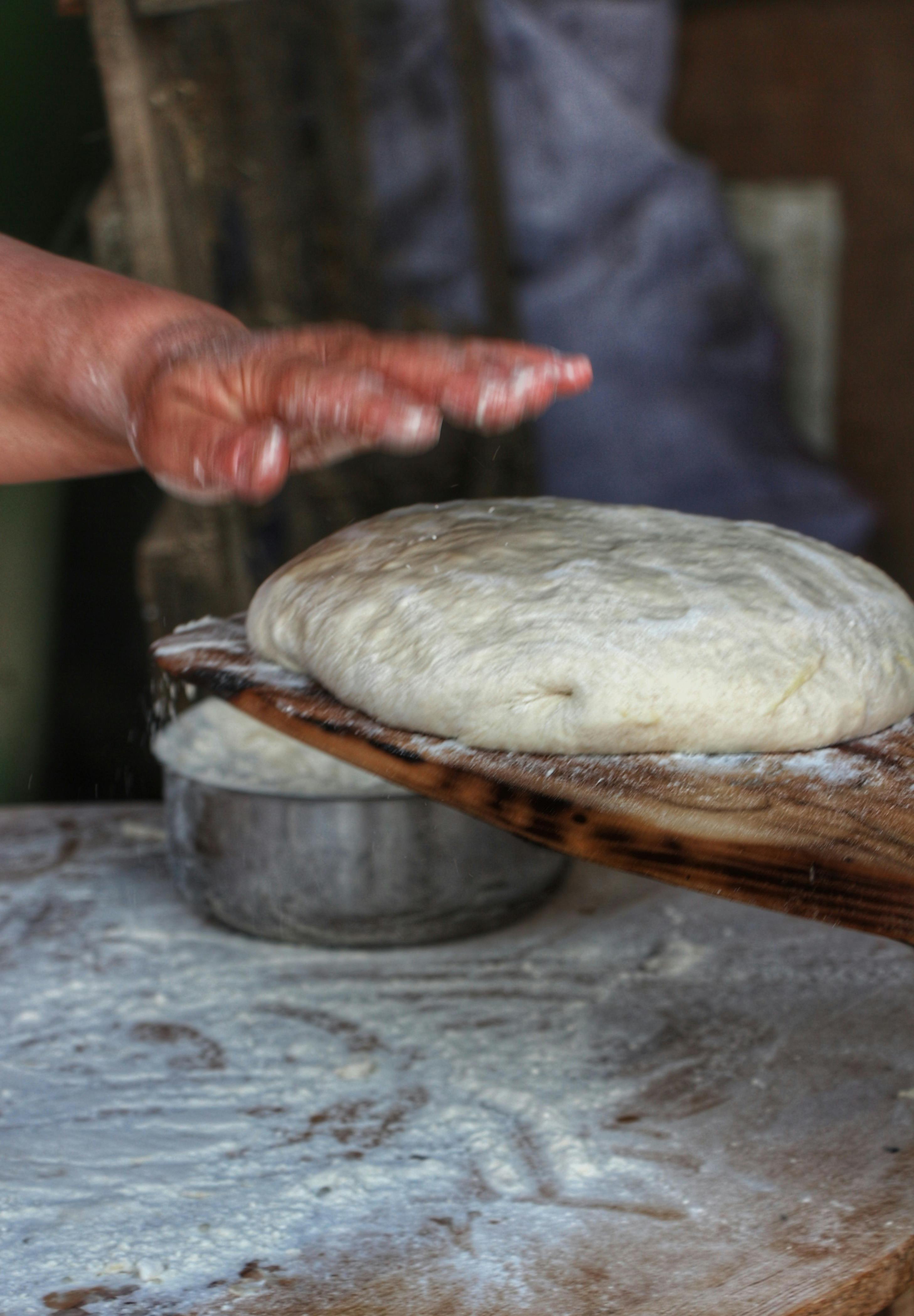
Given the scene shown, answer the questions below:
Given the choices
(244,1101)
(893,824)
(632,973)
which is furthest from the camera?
(632,973)

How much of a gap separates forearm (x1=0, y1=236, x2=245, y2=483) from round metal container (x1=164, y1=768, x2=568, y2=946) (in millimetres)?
457

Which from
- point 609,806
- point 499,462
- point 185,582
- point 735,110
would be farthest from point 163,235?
point 735,110

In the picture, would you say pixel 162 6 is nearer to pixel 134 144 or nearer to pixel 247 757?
pixel 134 144

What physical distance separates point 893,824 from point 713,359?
2.34m

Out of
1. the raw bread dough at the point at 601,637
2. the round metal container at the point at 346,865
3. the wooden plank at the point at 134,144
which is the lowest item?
the round metal container at the point at 346,865

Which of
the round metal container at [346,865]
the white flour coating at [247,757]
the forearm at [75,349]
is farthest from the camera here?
the white flour coating at [247,757]

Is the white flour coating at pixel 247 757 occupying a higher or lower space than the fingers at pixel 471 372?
lower

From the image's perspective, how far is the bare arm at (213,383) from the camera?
979 mm

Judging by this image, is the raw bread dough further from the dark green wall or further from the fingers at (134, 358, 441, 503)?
the dark green wall

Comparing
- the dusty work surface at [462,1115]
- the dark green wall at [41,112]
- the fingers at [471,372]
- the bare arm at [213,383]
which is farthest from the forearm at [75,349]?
the dark green wall at [41,112]

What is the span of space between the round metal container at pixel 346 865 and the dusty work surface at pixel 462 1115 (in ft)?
0.17

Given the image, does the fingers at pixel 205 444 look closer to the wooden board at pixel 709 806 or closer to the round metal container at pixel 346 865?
the wooden board at pixel 709 806

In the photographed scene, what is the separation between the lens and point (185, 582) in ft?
6.84

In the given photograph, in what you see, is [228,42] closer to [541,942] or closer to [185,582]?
[185,582]
